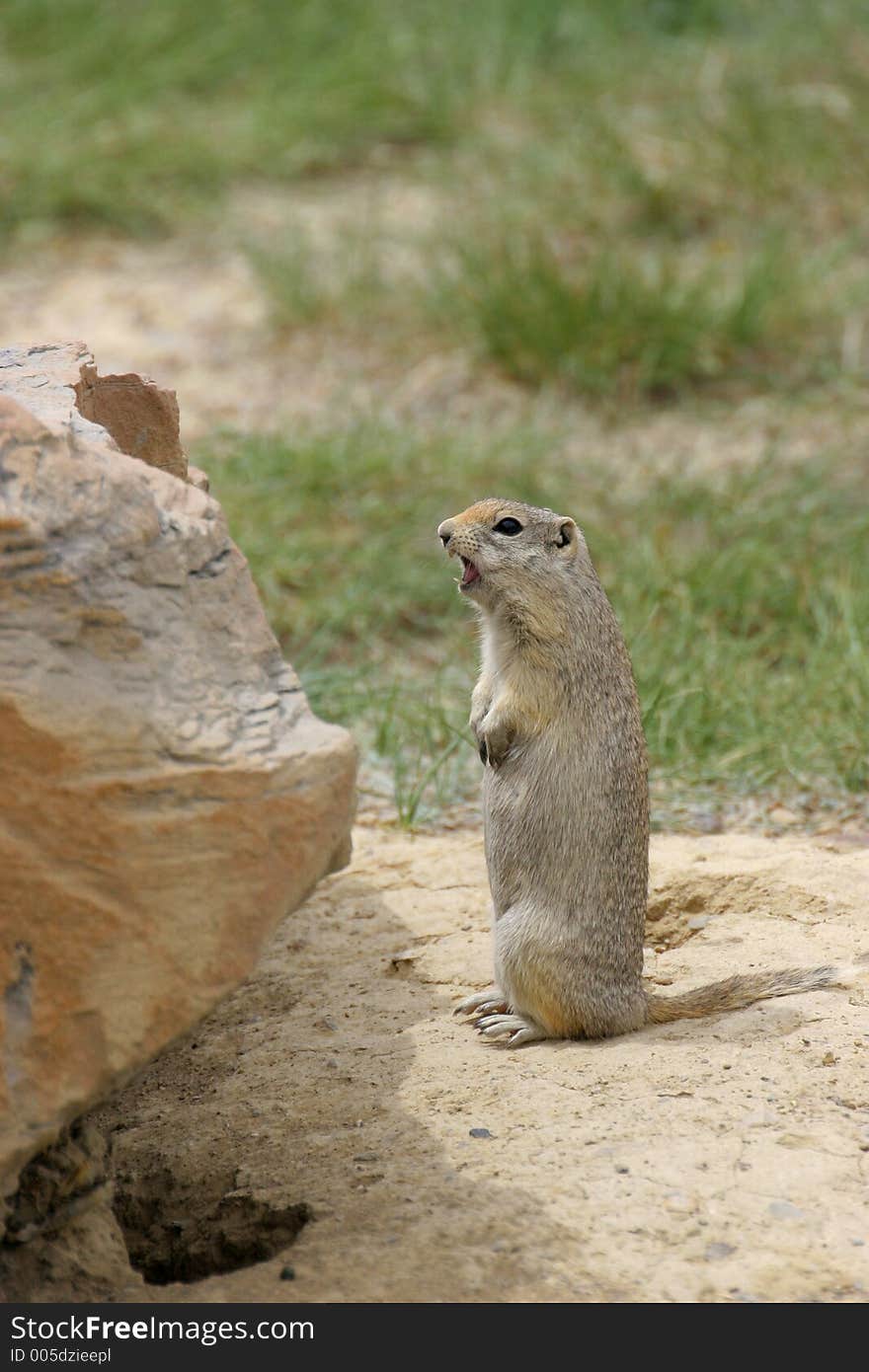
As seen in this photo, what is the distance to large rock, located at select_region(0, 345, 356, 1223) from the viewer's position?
7.57ft

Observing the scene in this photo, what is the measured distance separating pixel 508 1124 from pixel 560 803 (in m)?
0.70

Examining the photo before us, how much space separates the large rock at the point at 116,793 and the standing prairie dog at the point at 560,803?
3.24ft

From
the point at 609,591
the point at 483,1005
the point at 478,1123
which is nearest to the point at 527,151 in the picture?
the point at 609,591

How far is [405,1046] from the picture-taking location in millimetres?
3348

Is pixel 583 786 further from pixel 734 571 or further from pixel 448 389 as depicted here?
pixel 448 389

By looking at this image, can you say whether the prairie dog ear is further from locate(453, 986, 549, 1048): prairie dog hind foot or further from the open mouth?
locate(453, 986, 549, 1048): prairie dog hind foot

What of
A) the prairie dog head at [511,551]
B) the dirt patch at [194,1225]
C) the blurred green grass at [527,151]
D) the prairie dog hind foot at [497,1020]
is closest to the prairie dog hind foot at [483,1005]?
the prairie dog hind foot at [497,1020]

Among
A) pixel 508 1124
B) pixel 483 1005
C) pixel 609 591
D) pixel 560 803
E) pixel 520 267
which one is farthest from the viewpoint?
pixel 520 267

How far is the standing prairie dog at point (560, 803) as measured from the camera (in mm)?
3350

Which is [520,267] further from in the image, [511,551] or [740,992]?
[740,992]

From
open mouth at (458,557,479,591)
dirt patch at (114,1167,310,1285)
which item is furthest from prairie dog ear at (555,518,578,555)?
dirt patch at (114,1167,310,1285)

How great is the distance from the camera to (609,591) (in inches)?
219

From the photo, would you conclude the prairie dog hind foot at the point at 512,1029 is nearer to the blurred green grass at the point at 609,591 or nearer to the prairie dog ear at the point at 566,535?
the prairie dog ear at the point at 566,535
